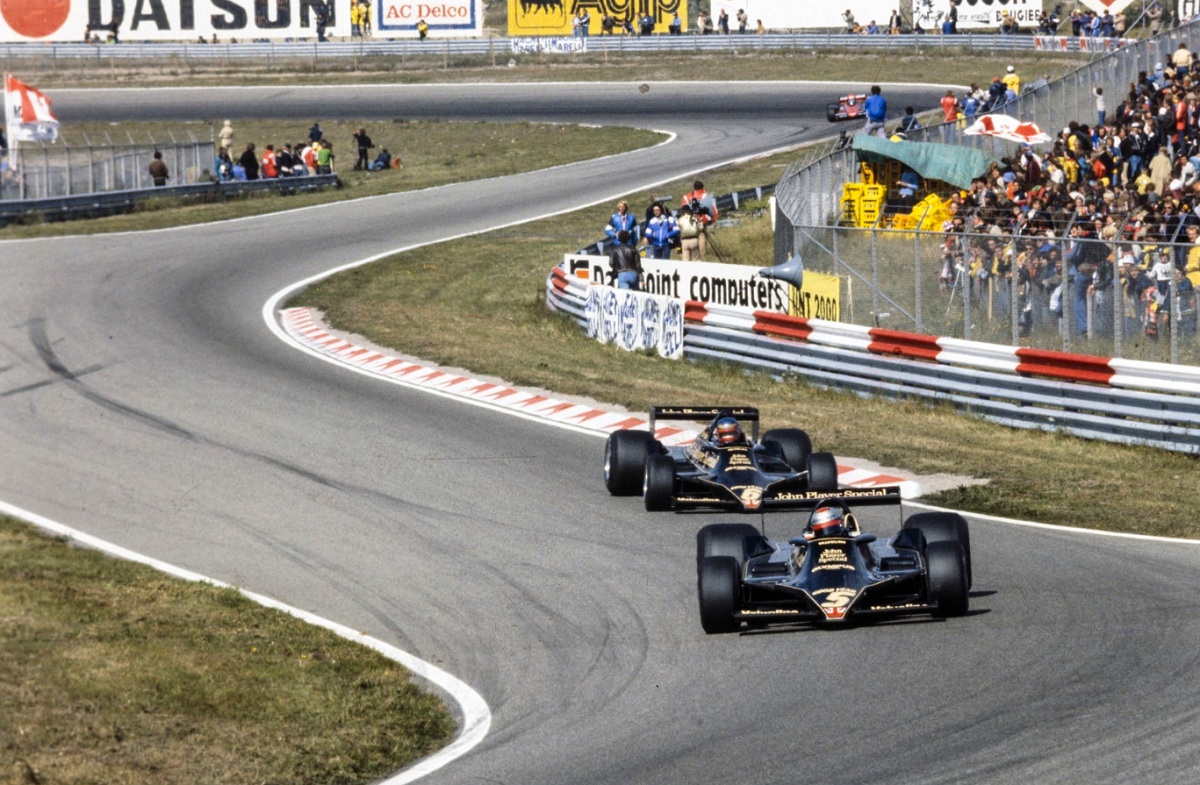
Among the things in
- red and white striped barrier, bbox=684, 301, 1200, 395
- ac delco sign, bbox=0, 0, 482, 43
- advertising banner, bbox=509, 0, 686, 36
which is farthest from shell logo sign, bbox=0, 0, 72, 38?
red and white striped barrier, bbox=684, 301, 1200, 395

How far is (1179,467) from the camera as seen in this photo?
696 inches

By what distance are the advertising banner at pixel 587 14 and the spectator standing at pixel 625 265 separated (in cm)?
4645

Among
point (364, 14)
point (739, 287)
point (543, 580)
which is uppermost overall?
point (364, 14)

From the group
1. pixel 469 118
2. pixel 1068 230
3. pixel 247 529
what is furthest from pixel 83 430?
pixel 469 118

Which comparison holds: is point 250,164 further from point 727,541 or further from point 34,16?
point 727,541

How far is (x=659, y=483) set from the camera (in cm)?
1521

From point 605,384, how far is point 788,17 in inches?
2038

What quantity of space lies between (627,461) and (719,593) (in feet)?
14.4

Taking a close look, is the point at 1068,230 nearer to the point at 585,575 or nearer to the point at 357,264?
the point at 585,575

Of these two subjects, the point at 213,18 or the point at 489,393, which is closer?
the point at 489,393

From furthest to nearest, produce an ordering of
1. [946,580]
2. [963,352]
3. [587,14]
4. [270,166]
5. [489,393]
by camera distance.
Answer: [587,14]
[270,166]
[489,393]
[963,352]
[946,580]

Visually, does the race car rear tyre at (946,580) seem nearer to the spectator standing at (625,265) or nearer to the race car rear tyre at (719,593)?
the race car rear tyre at (719,593)

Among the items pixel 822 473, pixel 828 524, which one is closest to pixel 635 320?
pixel 822 473

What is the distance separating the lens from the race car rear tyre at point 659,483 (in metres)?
15.2
